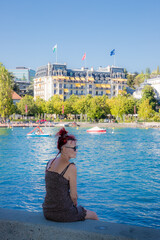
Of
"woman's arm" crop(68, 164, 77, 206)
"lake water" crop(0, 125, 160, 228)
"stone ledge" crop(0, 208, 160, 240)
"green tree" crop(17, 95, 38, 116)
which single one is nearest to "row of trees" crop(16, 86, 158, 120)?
"green tree" crop(17, 95, 38, 116)

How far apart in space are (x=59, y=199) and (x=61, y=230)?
77 centimetres

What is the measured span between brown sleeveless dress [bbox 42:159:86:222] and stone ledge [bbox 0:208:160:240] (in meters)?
0.26

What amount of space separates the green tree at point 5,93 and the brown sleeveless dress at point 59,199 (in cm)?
8432

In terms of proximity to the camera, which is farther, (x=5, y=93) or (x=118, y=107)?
(x=118, y=107)

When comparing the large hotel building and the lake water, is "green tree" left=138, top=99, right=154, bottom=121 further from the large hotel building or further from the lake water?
the lake water

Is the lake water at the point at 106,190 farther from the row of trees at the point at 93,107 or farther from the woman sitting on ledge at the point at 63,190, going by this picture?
the row of trees at the point at 93,107

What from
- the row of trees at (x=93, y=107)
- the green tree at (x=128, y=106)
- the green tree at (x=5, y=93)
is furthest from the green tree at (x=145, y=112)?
the green tree at (x=5, y=93)

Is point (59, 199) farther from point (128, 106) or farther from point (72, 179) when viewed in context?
point (128, 106)

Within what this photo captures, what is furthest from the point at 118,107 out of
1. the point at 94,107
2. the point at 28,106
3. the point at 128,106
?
the point at 28,106

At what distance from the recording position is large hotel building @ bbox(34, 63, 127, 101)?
147 metres

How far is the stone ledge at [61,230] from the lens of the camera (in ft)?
14.1

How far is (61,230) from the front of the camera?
4574mm

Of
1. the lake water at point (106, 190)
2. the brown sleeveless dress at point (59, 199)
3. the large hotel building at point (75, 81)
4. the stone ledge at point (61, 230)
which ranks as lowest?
the lake water at point (106, 190)

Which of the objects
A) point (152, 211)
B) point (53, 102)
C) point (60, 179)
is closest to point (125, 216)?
point (152, 211)
